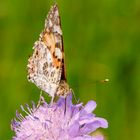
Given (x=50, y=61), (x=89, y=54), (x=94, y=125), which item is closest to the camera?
(x=94, y=125)

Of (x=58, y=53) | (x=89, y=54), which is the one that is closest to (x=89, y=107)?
(x=58, y=53)

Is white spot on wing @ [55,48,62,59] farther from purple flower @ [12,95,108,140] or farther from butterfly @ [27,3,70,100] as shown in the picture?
purple flower @ [12,95,108,140]

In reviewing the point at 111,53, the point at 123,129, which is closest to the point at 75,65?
the point at 111,53

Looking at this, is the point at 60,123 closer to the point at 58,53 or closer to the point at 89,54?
the point at 58,53

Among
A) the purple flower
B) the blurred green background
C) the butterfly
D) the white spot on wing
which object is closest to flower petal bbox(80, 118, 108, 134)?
the purple flower

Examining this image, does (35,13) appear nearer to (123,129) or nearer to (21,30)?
(21,30)

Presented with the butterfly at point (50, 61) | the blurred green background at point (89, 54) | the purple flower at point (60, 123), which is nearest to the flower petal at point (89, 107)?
the purple flower at point (60, 123)
